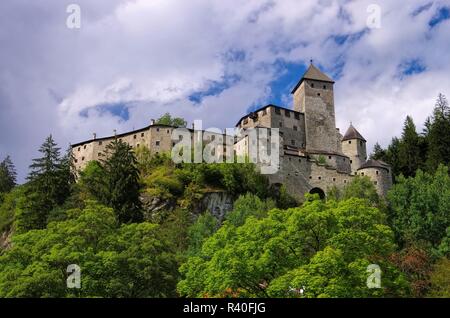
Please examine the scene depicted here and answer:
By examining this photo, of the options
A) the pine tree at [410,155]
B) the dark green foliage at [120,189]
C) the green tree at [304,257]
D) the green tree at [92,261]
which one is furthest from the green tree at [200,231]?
the pine tree at [410,155]

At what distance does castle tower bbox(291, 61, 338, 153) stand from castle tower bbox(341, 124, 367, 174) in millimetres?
Result: 1393

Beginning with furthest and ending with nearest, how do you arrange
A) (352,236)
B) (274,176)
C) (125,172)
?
1. (274,176)
2. (125,172)
3. (352,236)

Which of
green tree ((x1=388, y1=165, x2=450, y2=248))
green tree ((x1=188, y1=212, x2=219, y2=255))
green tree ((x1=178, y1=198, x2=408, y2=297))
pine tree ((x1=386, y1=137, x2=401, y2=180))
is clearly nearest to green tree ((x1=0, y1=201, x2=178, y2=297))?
green tree ((x1=178, y1=198, x2=408, y2=297))

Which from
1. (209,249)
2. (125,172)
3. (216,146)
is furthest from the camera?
(216,146)

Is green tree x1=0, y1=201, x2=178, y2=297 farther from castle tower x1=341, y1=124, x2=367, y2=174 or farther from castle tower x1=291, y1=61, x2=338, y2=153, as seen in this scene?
castle tower x1=341, y1=124, x2=367, y2=174

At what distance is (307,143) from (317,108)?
265 inches

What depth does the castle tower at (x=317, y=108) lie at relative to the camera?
259ft

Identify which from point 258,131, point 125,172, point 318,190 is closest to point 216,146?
point 258,131

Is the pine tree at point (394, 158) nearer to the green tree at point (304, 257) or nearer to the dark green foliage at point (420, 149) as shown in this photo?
the dark green foliage at point (420, 149)

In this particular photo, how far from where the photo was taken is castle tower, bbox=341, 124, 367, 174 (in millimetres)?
77125

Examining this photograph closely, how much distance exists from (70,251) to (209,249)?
7.53 meters

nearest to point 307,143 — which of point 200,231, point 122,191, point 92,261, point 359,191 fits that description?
point 359,191

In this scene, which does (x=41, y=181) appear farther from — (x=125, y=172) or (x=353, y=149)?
(x=353, y=149)

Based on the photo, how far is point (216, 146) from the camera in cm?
7456
